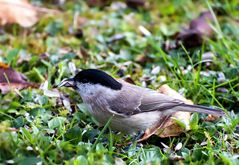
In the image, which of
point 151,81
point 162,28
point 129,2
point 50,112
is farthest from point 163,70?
point 129,2

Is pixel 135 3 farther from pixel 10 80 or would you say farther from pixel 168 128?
pixel 168 128

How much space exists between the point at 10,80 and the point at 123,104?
1.01 meters

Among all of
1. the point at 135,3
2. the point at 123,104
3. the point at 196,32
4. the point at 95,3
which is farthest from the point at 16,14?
the point at 123,104

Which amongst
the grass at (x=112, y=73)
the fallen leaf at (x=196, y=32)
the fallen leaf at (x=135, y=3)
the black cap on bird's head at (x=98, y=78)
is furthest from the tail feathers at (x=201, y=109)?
the fallen leaf at (x=135, y=3)

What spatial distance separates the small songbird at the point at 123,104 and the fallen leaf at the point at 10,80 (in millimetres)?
567

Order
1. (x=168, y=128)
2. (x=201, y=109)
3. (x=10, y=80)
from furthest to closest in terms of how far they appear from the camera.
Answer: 1. (x=10, y=80)
2. (x=168, y=128)
3. (x=201, y=109)

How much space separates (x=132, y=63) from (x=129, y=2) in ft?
4.73

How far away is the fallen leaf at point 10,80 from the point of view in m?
4.22

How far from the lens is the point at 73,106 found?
4.21 metres

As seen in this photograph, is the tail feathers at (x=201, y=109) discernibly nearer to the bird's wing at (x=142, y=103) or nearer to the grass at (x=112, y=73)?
the bird's wing at (x=142, y=103)

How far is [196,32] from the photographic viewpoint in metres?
5.14

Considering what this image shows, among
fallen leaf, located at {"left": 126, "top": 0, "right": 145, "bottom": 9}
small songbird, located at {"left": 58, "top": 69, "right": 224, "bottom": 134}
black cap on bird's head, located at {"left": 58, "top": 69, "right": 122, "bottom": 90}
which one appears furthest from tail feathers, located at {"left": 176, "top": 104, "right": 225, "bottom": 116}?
fallen leaf, located at {"left": 126, "top": 0, "right": 145, "bottom": 9}

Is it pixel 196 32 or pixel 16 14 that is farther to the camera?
pixel 16 14

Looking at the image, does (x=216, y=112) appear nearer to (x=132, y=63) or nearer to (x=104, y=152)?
(x=104, y=152)
